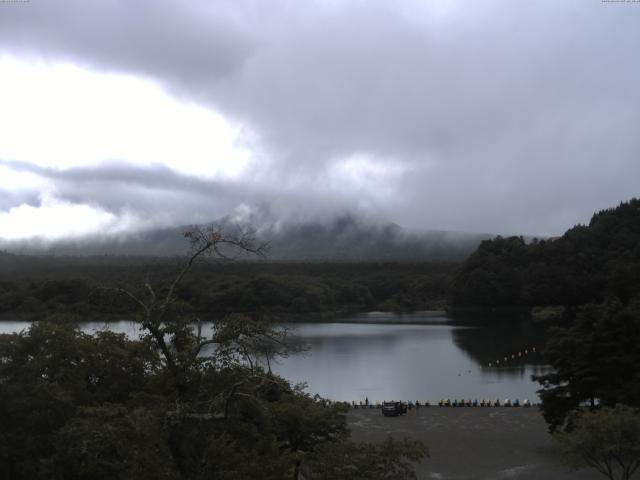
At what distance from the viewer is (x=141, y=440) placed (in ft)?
25.5

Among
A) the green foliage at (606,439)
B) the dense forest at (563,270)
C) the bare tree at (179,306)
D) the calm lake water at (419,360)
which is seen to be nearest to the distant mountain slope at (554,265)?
the dense forest at (563,270)

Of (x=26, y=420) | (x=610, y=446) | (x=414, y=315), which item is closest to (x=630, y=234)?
(x=414, y=315)

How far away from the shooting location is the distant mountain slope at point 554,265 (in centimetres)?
8031

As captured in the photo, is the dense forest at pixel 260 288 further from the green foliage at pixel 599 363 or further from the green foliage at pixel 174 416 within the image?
the green foliage at pixel 174 416

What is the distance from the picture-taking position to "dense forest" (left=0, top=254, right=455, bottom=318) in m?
81.3

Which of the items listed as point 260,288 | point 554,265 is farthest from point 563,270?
point 260,288

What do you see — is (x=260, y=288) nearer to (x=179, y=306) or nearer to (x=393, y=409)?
(x=393, y=409)

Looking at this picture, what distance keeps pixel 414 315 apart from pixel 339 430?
7501cm

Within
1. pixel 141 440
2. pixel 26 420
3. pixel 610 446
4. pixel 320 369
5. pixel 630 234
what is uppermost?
pixel 630 234

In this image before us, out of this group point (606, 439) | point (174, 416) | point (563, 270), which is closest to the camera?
point (174, 416)

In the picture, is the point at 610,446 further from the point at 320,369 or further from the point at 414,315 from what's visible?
the point at 414,315

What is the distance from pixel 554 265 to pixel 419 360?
4331 centimetres

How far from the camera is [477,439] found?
22.2 metres

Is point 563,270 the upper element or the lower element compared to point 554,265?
lower
